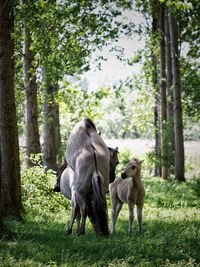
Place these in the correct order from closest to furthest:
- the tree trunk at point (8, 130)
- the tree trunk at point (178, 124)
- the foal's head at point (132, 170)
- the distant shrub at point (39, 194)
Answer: the foal's head at point (132, 170) → the tree trunk at point (8, 130) → the distant shrub at point (39, 194) → the tree trunk at point (178, 124)

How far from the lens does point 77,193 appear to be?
31.8ft

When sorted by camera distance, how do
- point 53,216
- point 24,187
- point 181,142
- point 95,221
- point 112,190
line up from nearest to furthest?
point 95,221, point 112,190, point 53,216, point 24,187, point 181,142

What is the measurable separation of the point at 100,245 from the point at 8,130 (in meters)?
4.94

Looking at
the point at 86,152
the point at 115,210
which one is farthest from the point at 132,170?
the point at 86,152

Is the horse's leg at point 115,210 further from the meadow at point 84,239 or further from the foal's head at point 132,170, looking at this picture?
the foal's head at point 132,170

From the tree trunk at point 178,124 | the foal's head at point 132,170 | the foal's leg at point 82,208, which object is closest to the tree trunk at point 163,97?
the tree trunk at point 178,124

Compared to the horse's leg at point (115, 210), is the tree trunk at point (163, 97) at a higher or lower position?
higher

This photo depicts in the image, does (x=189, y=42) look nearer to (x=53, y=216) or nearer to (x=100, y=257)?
(x=53, y=216)

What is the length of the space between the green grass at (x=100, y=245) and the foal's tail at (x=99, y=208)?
0.62ft

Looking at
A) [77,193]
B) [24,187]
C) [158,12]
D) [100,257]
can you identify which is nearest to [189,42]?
[158,12]

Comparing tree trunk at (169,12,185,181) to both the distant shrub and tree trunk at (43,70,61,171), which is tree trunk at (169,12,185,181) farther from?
the distant shrub

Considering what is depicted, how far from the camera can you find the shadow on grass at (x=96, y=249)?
6836 millimetres

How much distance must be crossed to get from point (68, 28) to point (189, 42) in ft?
53.0

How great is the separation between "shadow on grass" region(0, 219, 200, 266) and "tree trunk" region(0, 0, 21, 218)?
1.97m
